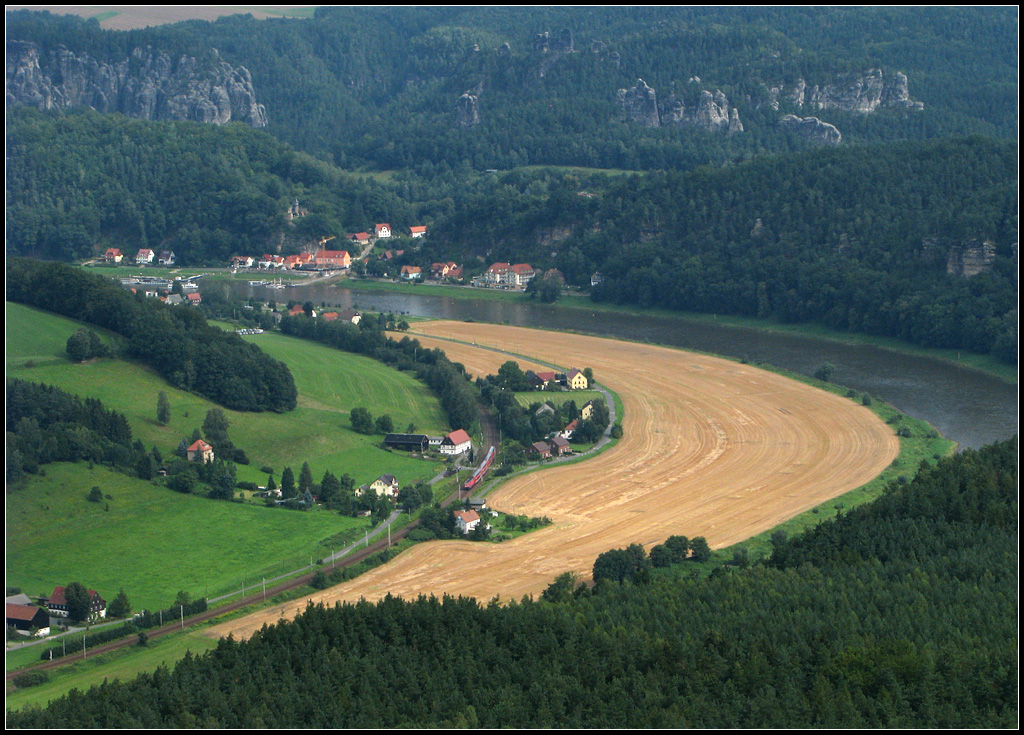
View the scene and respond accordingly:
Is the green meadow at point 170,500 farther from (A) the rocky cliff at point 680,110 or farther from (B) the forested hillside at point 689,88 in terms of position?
(A) the rocky cliff at point 680,110

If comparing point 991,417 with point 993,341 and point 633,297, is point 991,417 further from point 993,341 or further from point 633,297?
point 633,297

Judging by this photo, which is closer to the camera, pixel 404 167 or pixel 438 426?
pixel 438 426

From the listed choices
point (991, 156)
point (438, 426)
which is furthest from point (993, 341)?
point (438, 426)

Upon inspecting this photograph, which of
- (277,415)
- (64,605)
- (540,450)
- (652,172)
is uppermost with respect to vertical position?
(652,172)

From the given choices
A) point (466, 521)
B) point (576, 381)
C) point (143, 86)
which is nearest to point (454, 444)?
point (466, 521)

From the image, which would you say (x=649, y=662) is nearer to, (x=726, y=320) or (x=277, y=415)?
(x=277, y=415)

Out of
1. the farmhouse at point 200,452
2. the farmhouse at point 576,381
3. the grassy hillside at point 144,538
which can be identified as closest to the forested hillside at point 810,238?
the farmhouse at point 576,381

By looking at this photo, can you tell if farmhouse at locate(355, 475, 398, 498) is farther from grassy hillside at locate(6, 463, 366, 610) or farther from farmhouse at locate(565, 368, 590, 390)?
farmhouse at locate(565, 368, 590, 390)
